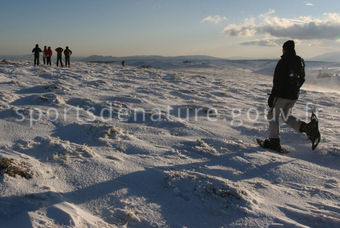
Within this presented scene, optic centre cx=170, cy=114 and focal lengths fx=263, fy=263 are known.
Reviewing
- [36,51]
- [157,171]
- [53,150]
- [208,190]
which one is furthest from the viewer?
[36,51]

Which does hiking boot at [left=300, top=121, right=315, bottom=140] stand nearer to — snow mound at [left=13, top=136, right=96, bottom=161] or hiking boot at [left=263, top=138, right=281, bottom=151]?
hiking boot at [left=263, top=138, right=281, bottom=151]

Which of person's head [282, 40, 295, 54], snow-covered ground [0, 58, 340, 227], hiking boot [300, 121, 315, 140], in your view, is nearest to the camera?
snow-covered ground [0, 58, 340, 227]

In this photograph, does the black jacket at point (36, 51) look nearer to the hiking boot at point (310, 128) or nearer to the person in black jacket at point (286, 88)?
the person in black jacket at point (286, 88)

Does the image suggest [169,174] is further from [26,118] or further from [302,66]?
[26,118]

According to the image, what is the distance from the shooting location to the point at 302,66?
4441 mm

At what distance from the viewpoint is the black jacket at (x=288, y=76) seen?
4.27 metres

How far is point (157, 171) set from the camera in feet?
11.1

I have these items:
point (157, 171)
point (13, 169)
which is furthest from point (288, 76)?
point (13, 169)

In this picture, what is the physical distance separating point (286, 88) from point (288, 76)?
7.8 inches

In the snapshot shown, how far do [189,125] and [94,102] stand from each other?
2.89 m

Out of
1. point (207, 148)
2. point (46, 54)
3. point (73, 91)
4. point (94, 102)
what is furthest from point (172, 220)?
point (46, 54)

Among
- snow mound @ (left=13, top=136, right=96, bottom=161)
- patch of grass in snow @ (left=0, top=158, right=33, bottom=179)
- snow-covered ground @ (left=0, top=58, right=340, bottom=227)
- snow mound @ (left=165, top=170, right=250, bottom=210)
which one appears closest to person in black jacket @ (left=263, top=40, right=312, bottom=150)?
snow-covered ground @ (left=0, top=58, right=340, bottom=227)

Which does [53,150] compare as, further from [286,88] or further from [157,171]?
[286,88]

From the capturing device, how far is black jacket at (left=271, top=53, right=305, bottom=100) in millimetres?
4270
